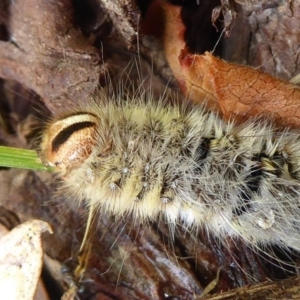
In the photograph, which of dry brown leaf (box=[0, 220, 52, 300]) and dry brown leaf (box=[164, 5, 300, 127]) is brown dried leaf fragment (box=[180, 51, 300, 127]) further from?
dry brown leaf (box=[0, 220, 52, 300])

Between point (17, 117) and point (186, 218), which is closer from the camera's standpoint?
point (186, 218)

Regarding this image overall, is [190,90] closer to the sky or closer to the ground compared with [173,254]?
closer to the sky

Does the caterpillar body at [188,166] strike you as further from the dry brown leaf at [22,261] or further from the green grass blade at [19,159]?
the dry brown leaf at [22,261]

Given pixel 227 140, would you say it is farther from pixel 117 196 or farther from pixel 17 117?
pixel 17 117

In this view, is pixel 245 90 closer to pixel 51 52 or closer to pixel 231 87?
pixel 231 87

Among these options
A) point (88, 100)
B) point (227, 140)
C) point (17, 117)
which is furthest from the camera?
point (17, 117)

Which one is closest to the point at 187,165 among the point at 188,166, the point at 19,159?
the point at 188,166

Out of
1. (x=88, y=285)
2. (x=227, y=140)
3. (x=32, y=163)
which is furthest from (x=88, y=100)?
(x=88, y=285)

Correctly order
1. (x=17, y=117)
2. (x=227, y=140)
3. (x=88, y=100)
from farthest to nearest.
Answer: (x=17, y=117) < (x=88, y=100) < (x=227, y=140)
